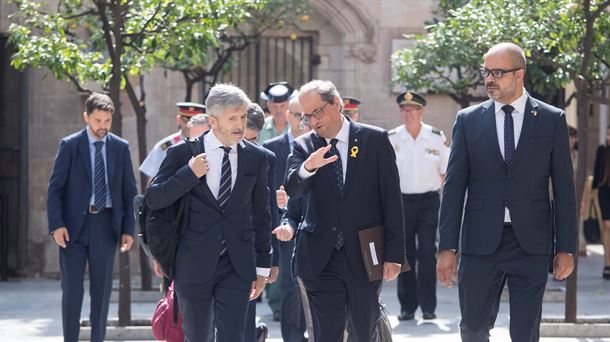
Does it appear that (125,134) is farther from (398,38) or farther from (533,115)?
(533,115)

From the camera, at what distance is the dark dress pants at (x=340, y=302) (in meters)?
7.26

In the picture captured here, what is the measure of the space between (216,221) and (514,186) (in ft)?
5.46

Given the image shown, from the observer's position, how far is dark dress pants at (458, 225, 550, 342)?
7211mm

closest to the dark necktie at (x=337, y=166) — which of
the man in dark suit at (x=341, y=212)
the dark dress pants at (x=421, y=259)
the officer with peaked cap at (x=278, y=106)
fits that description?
the man in dark suit at (x=341, y=212)

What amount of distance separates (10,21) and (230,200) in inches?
365

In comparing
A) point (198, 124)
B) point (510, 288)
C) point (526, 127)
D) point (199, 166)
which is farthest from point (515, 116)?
point (198, 124)

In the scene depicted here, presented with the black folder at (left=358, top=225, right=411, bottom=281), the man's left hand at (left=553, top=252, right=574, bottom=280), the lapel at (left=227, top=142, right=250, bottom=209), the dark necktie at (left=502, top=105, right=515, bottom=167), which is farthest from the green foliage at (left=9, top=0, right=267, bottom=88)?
the man's left hand at (left=553, top=252, right=574, bottom=280)

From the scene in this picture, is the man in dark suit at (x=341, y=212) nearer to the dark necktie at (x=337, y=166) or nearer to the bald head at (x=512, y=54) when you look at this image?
the dark necktie at (x=337, y=166)

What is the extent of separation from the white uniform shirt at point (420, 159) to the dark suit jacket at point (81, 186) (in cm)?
324

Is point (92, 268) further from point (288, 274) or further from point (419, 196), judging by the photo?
point (419, 196)

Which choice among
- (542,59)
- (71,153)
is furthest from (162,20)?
(542,59)

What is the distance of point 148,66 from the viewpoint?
1220 centimetres

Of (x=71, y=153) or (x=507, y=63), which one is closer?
(x=507, y=63)

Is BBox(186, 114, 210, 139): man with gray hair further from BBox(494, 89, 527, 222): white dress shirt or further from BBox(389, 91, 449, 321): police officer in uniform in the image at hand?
BBox(494, 89, 527, 222): white dress shirt
